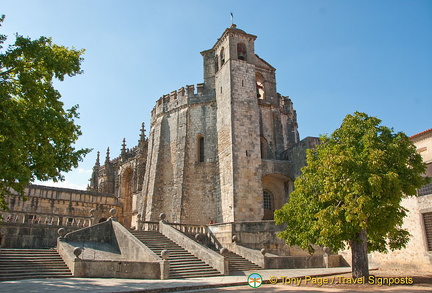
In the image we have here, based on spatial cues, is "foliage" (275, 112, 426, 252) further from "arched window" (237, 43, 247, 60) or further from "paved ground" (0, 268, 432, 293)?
"arched window" (237, 43, 247, 60)

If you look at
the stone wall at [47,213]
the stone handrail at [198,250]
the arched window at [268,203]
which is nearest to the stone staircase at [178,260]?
the stone handrail at [198,250]

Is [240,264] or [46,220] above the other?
[46,220]

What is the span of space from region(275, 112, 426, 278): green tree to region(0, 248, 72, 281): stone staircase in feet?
28.6

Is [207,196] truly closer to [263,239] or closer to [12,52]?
[263,239]

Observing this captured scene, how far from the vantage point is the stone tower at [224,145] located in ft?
75.8

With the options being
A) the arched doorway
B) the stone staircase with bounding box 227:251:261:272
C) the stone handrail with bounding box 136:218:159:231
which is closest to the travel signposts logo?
the stone staircase with bounding box 227:251:261:272

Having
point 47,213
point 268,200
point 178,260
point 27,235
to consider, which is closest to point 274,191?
point 268,200

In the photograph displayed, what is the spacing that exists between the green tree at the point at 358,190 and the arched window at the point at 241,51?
15.2 m

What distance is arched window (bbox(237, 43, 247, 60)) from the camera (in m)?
27.1

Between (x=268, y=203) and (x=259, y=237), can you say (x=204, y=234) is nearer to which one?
(x=259, y=237)

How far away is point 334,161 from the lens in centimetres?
1164

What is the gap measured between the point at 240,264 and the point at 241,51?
1707 cm

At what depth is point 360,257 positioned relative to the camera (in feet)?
38.7

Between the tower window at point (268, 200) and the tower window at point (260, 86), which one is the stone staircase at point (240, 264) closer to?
the tower window at point (268, 200)
